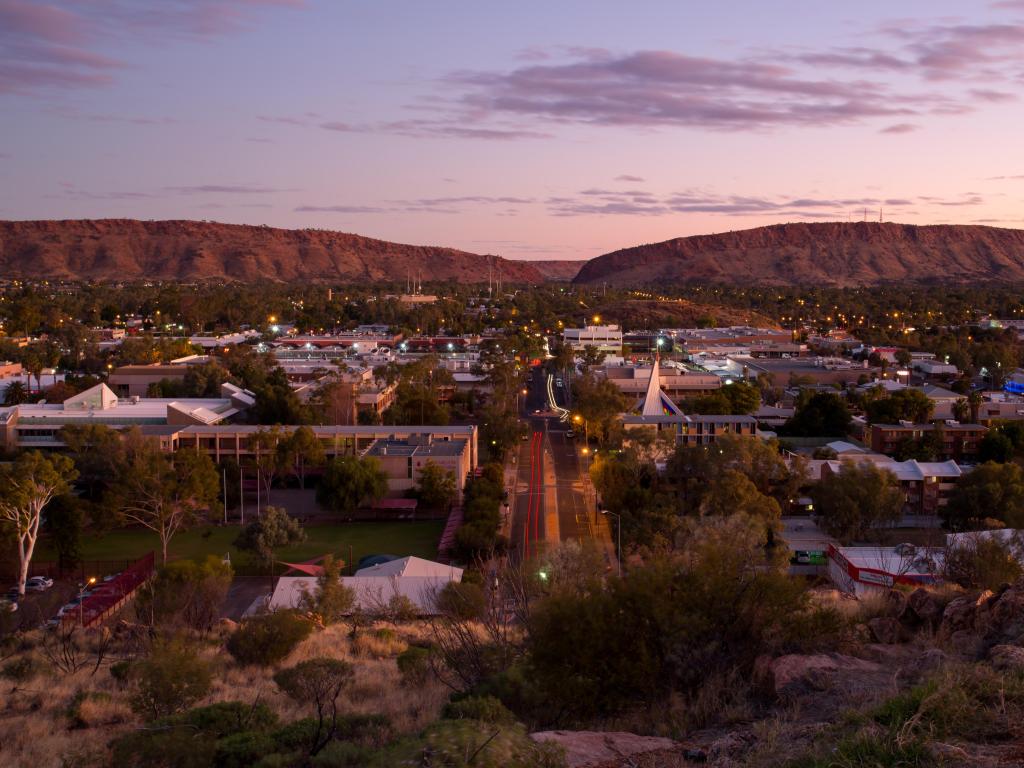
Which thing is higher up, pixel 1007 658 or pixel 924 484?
pixel 1007 658

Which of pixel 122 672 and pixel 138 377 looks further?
pixel 138 377

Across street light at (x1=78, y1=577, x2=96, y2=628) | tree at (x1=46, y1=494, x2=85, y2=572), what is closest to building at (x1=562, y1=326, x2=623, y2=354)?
tree at (x1=46, y1=494, x2=85, y2=572)

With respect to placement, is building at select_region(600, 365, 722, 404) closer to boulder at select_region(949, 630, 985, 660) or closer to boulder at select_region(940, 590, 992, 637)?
boulder at select_region(940, 590, 992, 637)

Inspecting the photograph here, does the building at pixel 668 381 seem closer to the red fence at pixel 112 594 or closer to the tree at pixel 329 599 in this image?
the red fence at pixel 112 594

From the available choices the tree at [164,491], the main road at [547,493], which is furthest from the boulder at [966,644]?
the tree at [164,491]

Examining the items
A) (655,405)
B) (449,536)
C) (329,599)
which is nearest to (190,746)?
(329,599)

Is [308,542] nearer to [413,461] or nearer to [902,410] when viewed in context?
[413,461]
